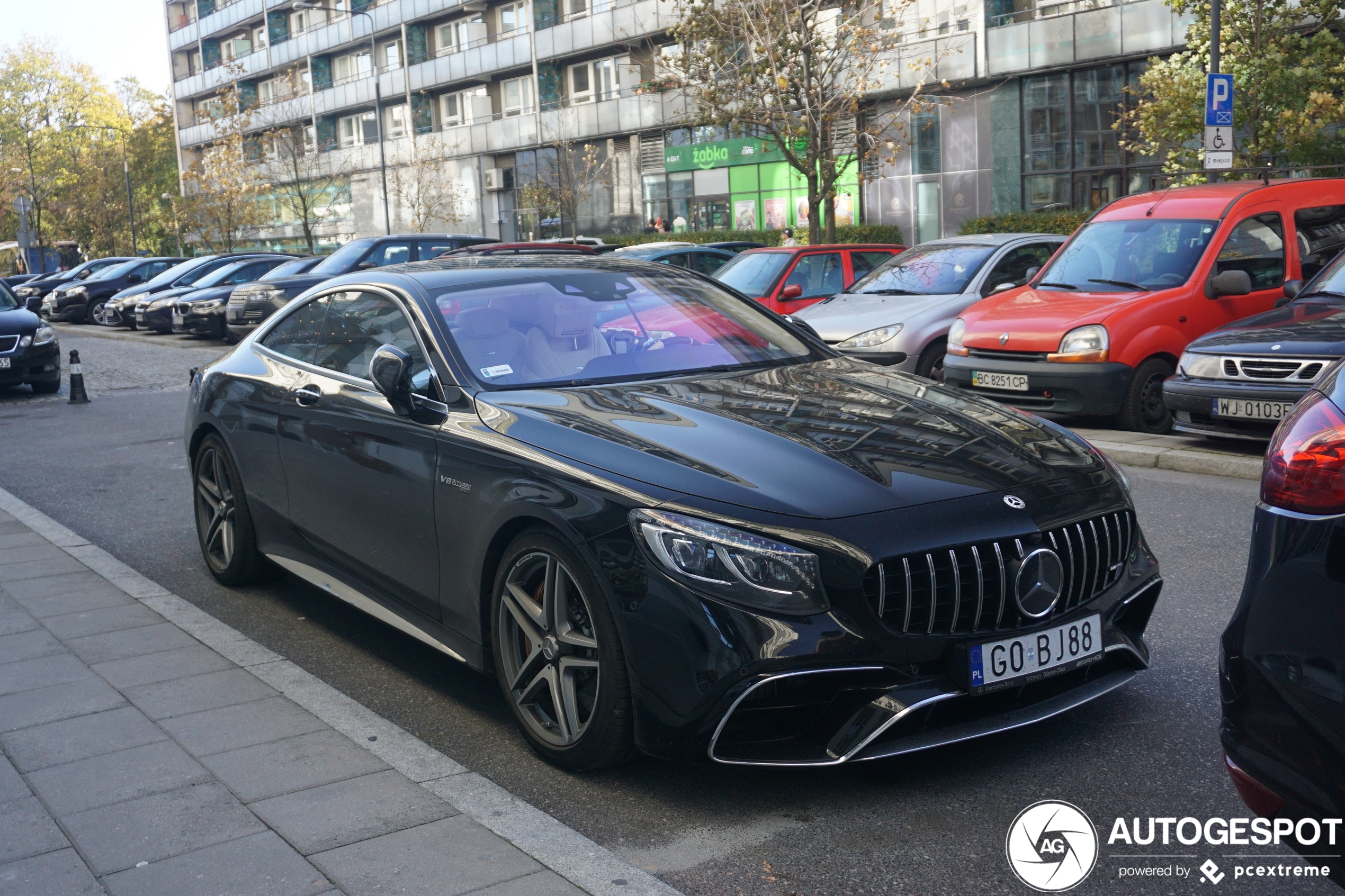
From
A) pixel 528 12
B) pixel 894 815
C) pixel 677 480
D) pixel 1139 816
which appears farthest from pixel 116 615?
pixel 528 12

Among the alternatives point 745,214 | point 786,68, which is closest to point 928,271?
point 786,68

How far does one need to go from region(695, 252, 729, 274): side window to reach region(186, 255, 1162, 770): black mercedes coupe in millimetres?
12520

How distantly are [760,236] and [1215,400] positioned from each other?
101 feet

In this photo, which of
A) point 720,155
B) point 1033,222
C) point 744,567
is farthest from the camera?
point 720,155

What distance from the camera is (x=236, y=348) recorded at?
656 cm

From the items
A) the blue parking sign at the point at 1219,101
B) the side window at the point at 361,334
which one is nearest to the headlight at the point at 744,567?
the side window at the point at 361,334

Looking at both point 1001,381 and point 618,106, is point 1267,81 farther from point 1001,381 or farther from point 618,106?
point 618,106

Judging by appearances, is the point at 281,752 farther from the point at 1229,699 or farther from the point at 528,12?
the point at 528,12

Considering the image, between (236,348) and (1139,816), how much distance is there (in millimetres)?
4870

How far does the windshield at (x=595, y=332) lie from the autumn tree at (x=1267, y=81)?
1689cm

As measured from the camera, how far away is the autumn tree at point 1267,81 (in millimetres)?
19469

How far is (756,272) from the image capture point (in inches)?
572

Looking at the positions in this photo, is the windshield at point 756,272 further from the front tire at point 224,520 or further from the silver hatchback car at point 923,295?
the front tire at point 224,520

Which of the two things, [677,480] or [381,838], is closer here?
[381,838]
